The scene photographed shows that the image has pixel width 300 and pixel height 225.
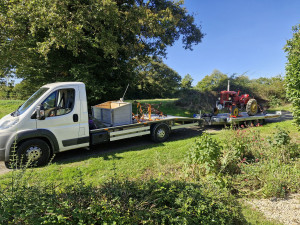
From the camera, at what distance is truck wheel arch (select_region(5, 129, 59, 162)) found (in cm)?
454

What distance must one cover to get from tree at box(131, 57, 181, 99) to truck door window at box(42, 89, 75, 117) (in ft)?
91.4

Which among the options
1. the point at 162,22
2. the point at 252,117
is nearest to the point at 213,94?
the point at 252,117

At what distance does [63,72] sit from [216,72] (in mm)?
45299

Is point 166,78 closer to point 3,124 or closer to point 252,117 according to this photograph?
point 252,117

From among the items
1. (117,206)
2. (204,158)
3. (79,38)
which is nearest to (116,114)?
(204,158)

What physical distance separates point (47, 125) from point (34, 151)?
73cm

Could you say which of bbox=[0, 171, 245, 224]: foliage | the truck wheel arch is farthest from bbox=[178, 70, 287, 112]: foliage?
bbox=[0, 171, 245, 224]: foliage

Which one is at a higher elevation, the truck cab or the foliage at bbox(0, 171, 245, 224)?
the truck cab

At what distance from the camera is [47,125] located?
16.5ft

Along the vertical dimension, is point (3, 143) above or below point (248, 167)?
above

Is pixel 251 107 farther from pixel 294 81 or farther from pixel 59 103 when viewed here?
pixel 59 103

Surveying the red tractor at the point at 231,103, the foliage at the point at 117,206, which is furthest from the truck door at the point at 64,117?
the red tractor at the point at 231,103

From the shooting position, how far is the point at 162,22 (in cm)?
983

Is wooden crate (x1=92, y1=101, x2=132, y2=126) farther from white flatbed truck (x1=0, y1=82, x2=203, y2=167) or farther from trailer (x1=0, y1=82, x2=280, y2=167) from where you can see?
white flatbed truck (x1=0, y1=82, x2=203, y2=167)
